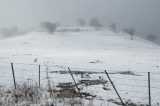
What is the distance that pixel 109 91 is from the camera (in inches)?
454

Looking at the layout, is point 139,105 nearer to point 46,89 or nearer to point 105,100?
point 105,100

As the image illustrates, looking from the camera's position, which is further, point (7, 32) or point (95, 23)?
point (95, 23)

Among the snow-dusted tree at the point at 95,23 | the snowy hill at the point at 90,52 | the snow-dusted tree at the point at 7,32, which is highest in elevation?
the snow-dusted tree at the point at 95,23

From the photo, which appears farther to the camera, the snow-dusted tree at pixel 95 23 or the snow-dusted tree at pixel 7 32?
the snow-dusted tree at pixel 95 23

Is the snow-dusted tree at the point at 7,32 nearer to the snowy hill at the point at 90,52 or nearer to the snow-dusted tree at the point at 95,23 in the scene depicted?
the snow-dusted tree at the point at 95,23

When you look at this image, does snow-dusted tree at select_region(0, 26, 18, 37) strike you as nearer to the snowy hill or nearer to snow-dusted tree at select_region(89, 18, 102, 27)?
snow-dusted tree at select_region(89, 18, 102, 27)

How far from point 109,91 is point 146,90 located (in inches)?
84.5

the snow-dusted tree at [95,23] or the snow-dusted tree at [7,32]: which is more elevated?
the snow-dusted tree at [95,23]

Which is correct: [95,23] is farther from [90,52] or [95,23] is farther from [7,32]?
[90,52]

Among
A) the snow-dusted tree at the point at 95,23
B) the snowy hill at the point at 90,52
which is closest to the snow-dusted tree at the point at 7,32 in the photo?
the snow-dusted tree at the point at 95,23

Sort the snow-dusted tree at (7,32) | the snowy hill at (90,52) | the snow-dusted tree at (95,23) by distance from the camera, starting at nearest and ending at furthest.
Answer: the snowy hill at (90,52) < the snow-dusted tree at (7,32) < the snow-dusted tree at (95,23)

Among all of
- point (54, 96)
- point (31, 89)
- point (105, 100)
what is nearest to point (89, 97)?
point (105, 100)

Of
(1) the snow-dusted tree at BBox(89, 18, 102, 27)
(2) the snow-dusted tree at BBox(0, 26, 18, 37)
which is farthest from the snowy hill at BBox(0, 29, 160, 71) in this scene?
(1) the snow-dusted tree at BBox(89, 18, 102, 27)

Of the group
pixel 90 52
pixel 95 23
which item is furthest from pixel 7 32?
pixel 90 52
